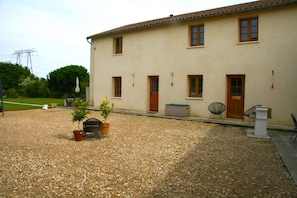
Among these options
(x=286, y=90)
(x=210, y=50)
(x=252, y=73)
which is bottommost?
(x=286, y=90)

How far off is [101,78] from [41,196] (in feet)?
48.4

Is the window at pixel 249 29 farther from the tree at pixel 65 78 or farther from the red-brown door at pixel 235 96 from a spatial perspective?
the tree at pixel 65 78

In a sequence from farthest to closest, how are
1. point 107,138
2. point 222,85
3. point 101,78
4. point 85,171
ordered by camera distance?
point 101,78 → point 222,85 → point 107,138 → point 85,171

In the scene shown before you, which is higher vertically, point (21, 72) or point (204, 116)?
point (21, 72)

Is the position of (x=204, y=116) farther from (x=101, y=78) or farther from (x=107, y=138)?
(x=101, y=78)

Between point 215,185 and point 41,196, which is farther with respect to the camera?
point 215,185

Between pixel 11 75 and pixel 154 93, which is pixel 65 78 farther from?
pixel 154 93

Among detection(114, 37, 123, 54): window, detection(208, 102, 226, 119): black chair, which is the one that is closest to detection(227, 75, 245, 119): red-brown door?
detection(208, 102, 226, 119): black chair

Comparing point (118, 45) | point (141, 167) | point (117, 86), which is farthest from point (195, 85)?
point (141, 167)

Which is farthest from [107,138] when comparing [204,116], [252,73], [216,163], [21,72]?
[21,72]

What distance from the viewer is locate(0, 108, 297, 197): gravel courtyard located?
400 cm

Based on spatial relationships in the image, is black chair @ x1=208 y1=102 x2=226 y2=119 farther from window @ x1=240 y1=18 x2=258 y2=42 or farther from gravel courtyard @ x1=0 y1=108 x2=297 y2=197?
gravel courtyard @ x1=0 y1=108 x2=297 y2=197

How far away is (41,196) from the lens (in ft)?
12.2

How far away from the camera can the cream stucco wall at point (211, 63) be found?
1094 centimetres
